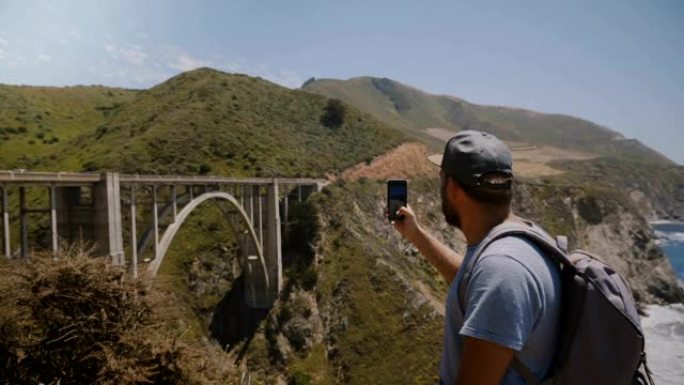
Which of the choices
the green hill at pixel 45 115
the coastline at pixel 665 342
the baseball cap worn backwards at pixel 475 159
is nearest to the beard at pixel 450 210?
the baseball cap worn backwards at pixel 475 159

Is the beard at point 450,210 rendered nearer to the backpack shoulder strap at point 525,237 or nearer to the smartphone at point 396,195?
the backpack shoulder strap at point 525,237

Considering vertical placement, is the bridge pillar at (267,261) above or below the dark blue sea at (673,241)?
above

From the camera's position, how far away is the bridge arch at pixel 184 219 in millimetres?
21875

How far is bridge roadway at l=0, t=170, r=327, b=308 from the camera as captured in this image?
15.5 metres

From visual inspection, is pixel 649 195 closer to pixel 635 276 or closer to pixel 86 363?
pixel 635 276

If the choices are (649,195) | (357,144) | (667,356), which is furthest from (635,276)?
(649,195)

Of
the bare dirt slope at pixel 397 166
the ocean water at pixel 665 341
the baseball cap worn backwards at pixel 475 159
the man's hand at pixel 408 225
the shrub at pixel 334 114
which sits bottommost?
the ocean water at pixel 665 341

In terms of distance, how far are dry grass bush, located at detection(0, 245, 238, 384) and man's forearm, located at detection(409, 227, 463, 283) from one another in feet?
19.8

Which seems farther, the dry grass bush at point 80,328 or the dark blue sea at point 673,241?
the dark blue sea at point 673,241

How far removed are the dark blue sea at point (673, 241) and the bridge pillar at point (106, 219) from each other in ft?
305

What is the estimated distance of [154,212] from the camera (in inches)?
860

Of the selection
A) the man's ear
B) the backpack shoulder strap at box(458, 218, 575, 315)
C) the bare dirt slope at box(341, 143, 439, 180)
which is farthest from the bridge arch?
the bare dirt slope at box(341, 143, 439, 180)

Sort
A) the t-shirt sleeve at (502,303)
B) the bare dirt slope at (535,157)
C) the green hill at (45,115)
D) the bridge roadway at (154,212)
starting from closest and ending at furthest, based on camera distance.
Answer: the t-shirt sleeve at (502,303)
the bridge roadway at (154,212)
the green hill at (45,115)
the bare dirt slope at (535,157)

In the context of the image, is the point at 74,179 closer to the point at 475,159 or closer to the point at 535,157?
the point at 475,159
